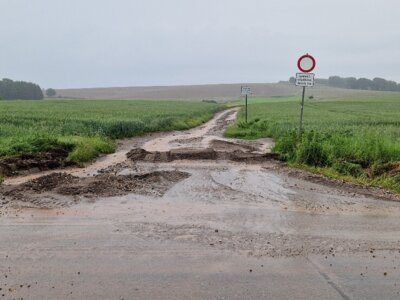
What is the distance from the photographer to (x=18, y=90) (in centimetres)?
12075

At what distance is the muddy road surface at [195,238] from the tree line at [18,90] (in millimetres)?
118995

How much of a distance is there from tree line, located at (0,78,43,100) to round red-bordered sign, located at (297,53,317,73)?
115726 millimetres

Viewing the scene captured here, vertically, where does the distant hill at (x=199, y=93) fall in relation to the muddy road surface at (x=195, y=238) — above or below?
below

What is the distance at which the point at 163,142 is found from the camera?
2042 cm

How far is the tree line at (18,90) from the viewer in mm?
118331

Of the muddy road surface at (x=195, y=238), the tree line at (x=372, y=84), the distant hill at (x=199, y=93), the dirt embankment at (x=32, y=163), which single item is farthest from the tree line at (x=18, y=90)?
the muddy road surface at (x=195, y=238)

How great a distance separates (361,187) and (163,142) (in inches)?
468

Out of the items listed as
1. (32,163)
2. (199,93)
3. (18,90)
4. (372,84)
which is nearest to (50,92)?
(18,90)

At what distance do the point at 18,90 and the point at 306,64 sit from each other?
120m

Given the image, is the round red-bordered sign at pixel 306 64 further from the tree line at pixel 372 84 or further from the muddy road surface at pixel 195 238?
the tree line at pixel 372 84

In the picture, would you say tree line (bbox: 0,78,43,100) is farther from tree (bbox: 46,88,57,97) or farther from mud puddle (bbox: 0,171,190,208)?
mud puddle (bbox: 0,171,190,208)

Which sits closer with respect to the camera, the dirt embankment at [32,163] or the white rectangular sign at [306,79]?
the dirt embankment at [32,163]

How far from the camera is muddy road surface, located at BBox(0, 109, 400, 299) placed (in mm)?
4762

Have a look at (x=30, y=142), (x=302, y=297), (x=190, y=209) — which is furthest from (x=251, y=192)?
(x=30, y=142)
